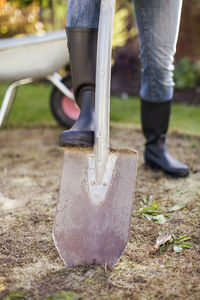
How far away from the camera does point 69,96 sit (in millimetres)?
2619

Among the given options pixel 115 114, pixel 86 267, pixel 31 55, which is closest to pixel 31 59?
pixel 31 55

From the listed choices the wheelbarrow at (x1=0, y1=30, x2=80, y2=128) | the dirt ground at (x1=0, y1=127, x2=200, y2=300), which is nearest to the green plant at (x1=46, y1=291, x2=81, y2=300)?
the dirt ground at (x1=0, y1=127, x2=200, y2=300)

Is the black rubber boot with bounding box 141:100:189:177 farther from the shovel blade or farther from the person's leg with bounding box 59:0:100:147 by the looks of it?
the shovel blade

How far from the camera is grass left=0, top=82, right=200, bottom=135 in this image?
2865mm

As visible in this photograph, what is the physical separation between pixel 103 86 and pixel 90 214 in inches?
14.5

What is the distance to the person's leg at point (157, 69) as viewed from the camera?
160 cm

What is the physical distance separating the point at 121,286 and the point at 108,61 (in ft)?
2.04

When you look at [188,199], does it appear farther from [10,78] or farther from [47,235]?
[10,78]

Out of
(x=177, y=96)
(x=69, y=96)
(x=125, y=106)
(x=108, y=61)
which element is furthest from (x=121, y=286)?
(x=177, y=96)

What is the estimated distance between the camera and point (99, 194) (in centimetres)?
119

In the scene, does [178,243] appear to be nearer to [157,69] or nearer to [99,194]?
[99,194]

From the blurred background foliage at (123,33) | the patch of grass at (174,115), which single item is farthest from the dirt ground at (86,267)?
the blurred background foliage at (123,33)

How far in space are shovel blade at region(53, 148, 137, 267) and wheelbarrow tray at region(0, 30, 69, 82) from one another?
1388mm

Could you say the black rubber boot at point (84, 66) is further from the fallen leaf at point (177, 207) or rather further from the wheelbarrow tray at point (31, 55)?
the wheelbarrow tray at point (31, 55)
